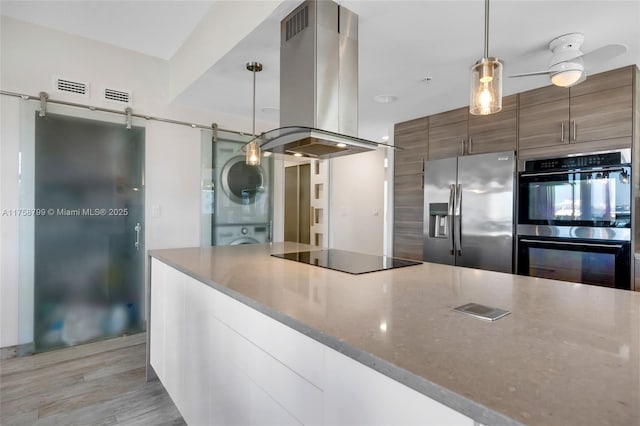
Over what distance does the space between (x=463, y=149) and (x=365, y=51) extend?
5.54ft

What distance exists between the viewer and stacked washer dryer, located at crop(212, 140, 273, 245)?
3693 mm

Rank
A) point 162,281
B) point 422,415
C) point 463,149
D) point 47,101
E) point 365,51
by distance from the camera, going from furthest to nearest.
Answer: point 463,149 < point 47,101 < point 365,51 < point 162,281 < point 422,415

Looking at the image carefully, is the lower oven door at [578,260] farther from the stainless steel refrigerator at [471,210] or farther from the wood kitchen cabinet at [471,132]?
the wood kitchen cabinet at [471,132]

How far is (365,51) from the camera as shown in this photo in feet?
7.21

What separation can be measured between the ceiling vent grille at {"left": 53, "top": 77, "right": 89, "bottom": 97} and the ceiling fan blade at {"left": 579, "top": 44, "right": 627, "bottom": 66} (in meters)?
3.79

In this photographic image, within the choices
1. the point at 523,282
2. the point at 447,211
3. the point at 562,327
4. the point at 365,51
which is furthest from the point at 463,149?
the point at 562,327

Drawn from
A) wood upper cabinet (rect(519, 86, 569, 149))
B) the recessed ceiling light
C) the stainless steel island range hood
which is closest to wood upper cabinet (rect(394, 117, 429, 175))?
the recessed ceiling light

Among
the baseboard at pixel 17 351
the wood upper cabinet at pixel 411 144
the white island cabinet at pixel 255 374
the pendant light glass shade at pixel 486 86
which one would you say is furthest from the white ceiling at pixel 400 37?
the baseboard at pixel 17 351

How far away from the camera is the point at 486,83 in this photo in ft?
4.68

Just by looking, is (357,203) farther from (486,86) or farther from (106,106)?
(486,86)

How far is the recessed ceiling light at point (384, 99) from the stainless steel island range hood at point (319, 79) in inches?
50.0

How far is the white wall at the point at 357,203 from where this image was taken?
17.0ft

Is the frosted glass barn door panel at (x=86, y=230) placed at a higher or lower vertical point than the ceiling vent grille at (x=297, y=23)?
lower

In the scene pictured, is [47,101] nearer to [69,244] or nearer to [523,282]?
[69,244]
